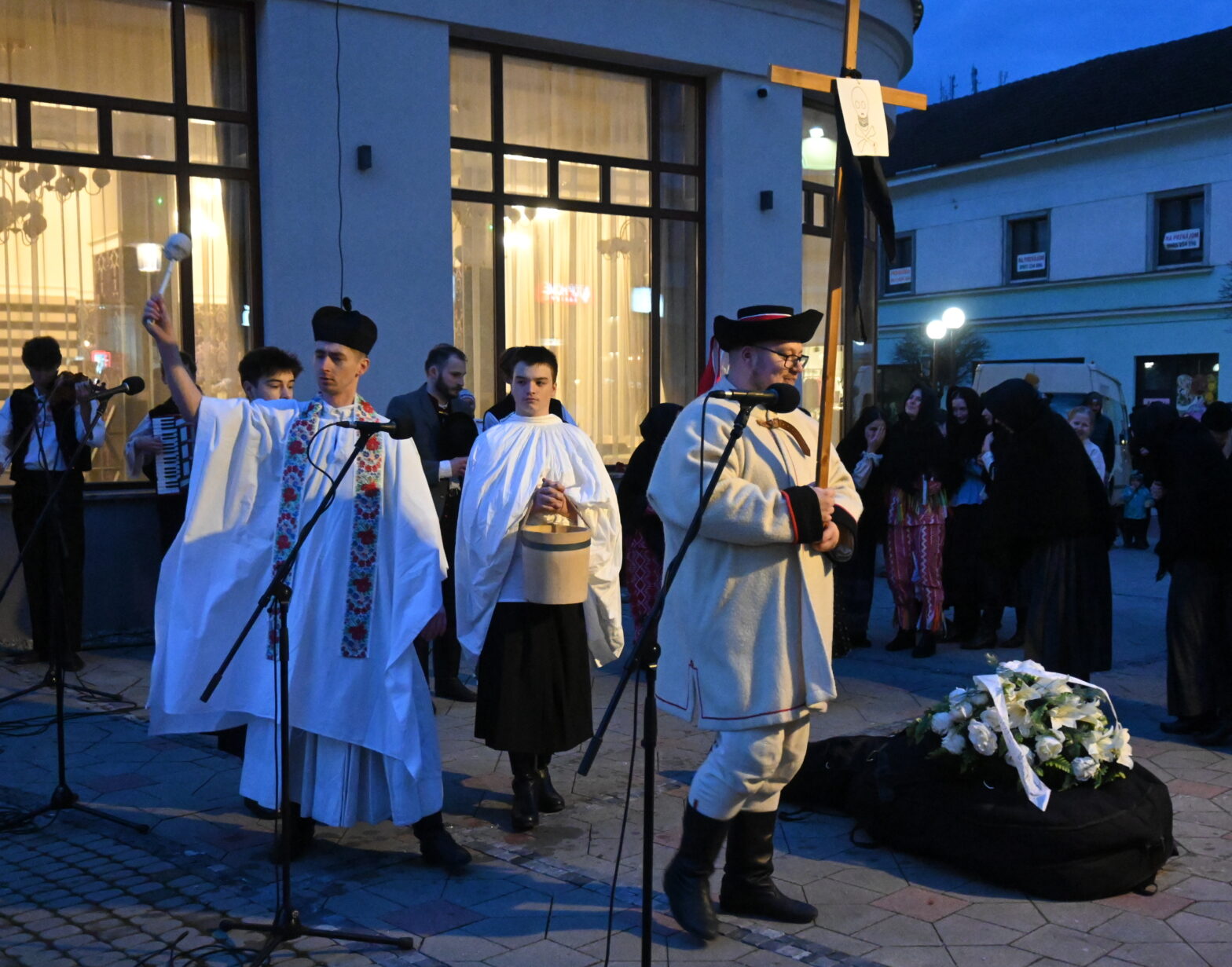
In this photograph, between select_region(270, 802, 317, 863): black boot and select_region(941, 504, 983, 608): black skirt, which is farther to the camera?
select_region(941, 504, 983, 608): black skirt

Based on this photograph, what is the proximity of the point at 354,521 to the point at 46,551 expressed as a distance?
174 inches

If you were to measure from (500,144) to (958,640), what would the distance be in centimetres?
553

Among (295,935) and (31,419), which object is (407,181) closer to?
(31,419)

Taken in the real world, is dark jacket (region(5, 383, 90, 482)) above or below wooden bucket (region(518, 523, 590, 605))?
above

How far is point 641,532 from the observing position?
7.85m

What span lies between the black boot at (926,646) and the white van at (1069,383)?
1128cm

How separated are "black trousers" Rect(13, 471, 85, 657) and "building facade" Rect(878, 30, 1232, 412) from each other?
69.9 ft

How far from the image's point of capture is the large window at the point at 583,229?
10.9 meters

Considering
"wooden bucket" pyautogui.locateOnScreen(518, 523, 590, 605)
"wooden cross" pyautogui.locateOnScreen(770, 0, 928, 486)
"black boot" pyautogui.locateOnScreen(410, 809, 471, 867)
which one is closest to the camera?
"wooden cross" pyautogui.locateOnScreen(770, 0, 928, 486)

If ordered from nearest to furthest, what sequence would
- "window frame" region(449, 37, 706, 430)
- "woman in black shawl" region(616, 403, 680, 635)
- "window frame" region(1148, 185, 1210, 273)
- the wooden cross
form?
the wooden cross → "woman in black shawl" region(616, 403, 680, 635) → "window frame" region(449, 37, 706, 430) → "window frame" region(1148, 185, 1210, 273)

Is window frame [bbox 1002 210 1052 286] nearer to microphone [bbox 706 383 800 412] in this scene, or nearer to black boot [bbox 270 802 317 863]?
black boot [bbox 270 802 317 863]

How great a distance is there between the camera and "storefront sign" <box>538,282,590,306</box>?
11.4 meters

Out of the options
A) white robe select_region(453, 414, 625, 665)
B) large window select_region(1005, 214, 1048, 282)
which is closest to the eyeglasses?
white robe select_region(453, 414, 625, 665)

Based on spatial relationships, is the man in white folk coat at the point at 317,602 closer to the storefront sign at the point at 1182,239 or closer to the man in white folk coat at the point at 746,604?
the man in white folk coat at the point at 746,604
